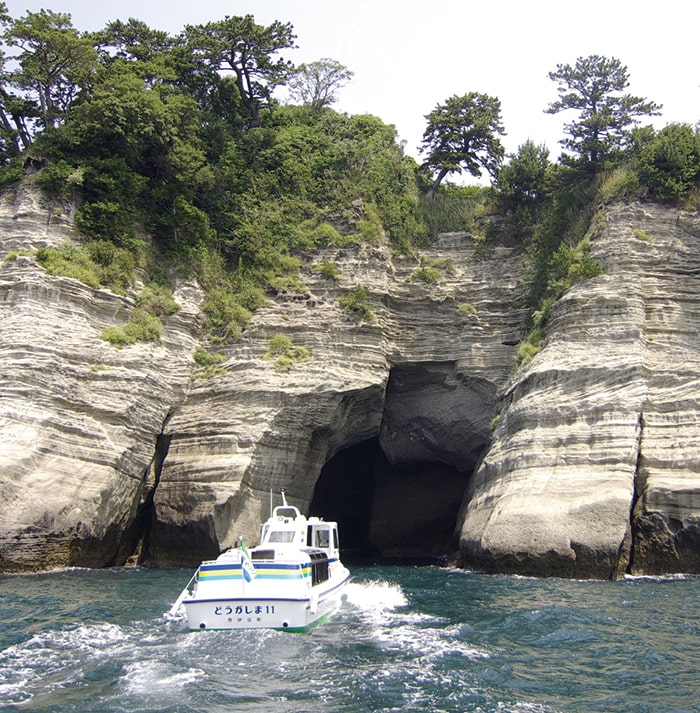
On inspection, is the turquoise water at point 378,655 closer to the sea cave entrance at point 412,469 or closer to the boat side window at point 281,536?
the boat side window at point 281,536

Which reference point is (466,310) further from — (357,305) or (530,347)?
(357,305)

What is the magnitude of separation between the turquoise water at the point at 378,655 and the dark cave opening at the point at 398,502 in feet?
55.0

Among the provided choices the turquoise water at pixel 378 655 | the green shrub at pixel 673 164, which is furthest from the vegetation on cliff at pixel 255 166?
the turquoise water at pixel 378 655

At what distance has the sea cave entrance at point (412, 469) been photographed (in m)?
33.6

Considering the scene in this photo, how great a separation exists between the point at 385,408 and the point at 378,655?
865 inches

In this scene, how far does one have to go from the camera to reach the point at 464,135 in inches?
1567

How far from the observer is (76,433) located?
25.9 m

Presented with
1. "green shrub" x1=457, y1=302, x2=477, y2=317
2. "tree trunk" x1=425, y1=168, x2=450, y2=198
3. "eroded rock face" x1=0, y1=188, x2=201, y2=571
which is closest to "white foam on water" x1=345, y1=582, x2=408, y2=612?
"eroded rock face" x1=0, y1=188, x2=201, y2=571

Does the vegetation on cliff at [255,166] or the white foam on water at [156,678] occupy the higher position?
the vegetation on cliff at [255,166]

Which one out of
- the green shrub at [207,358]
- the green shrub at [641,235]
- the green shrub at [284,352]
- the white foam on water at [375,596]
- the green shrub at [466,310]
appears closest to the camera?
the white foam on water at [375,596]

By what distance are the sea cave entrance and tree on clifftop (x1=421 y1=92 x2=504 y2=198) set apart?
1128 cm

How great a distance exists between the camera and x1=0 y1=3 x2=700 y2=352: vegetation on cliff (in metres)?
32.2

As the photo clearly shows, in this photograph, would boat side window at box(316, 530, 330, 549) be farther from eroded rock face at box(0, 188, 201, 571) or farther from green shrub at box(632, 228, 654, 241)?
green shrub at box(632, 228, 654, 241)

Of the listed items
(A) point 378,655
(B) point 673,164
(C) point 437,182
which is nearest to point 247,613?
(A) point 378,655
